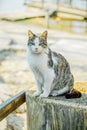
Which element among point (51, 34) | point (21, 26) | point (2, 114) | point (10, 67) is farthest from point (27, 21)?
point (2, 114)

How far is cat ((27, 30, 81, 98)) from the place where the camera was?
370 cm

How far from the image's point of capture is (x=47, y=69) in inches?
150

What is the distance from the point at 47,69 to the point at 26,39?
641cm

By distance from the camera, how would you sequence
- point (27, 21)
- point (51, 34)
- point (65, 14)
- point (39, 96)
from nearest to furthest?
point (39, 96) < point (51, 34) < point (27, 21) < point (65, 14)

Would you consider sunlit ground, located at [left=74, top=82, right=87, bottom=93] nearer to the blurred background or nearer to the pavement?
the blurred background

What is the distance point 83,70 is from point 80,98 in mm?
3746

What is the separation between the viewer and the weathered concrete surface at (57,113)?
12.0 ft

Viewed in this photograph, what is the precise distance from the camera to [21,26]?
11945 mm

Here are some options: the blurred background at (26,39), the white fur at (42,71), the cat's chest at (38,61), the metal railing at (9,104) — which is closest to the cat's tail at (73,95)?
the white fur at (42,71)

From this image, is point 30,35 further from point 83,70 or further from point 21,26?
point 21,26

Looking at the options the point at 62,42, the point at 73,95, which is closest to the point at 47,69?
the point at 73,95

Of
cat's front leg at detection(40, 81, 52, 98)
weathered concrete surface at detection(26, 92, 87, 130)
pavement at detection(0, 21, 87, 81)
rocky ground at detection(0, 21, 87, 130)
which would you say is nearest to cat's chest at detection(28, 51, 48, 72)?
cat's front leg at detection(40, 81, 52, 98)

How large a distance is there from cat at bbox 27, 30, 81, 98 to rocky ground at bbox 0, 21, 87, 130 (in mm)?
1117

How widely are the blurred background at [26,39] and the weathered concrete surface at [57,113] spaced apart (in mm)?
943
